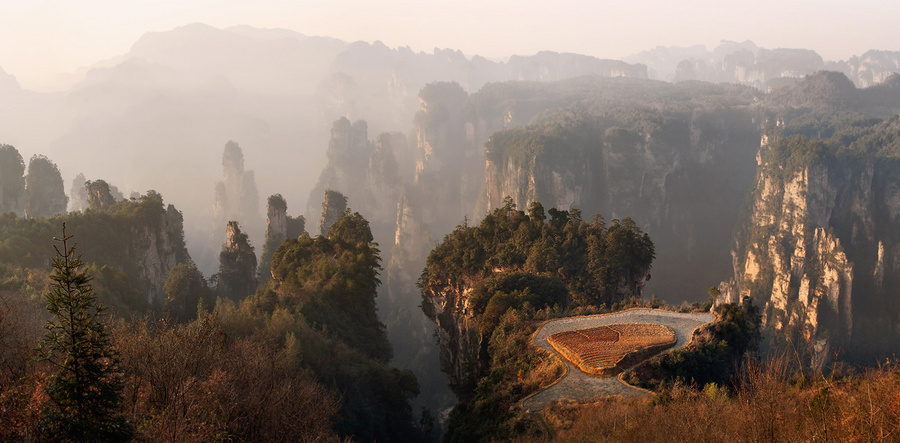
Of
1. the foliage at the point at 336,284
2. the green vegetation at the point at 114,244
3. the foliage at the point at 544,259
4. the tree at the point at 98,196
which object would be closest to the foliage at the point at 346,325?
the foliage at the point at 336,284

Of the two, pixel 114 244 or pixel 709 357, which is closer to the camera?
pixel 709 357

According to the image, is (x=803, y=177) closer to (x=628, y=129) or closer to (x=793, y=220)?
(x=793, y=220)

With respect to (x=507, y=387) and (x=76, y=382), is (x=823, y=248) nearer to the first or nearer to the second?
(x=507, y=387)

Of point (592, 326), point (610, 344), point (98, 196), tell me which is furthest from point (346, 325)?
point (98, 196)

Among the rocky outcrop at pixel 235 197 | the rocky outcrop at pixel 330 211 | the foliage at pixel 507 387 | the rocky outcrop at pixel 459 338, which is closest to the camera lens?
the foliage at pixel 507 387

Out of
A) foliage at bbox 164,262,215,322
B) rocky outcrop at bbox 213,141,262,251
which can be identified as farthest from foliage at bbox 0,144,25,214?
rocky outcrop at bbox 213,141,262,251

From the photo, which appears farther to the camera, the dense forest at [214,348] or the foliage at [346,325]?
the foliage at [346,325]

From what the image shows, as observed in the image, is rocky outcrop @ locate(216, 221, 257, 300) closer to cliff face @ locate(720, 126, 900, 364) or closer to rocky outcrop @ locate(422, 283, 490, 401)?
rocky outcrop @ locate(422, 283, 490, 401)

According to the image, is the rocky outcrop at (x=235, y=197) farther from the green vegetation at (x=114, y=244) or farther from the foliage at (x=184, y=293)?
the foliage at (x=184, y=293)
